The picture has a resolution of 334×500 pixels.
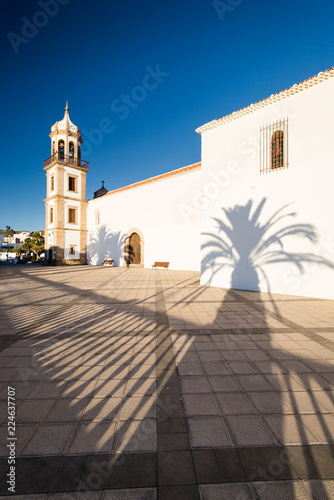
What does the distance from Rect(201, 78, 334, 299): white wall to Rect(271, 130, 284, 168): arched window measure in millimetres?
366

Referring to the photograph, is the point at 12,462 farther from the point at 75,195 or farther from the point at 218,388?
the point at 75,195

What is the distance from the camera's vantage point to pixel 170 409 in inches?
93.9

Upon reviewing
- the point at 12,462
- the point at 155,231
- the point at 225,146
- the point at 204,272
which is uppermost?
the point at 225,146

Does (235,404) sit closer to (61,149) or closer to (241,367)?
(241,367)

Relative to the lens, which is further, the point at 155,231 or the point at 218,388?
the point at 155,231

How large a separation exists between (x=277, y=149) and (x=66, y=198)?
20.3 metres

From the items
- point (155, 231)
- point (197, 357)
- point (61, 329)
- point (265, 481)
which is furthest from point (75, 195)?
point (265, 481)

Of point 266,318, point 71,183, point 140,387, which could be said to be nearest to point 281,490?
point 140,387

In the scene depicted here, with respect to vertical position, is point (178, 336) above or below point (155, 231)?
below

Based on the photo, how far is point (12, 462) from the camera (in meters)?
1.81

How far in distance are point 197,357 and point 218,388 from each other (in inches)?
32.0

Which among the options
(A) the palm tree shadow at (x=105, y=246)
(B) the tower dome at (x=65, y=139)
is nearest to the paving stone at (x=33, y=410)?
(A) the palm tree shadow at (x=105, y=246)

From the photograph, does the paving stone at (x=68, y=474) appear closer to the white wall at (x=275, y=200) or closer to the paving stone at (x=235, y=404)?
the paving stone at (x=235, y=404)

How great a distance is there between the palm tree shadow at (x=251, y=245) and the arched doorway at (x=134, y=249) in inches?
420
